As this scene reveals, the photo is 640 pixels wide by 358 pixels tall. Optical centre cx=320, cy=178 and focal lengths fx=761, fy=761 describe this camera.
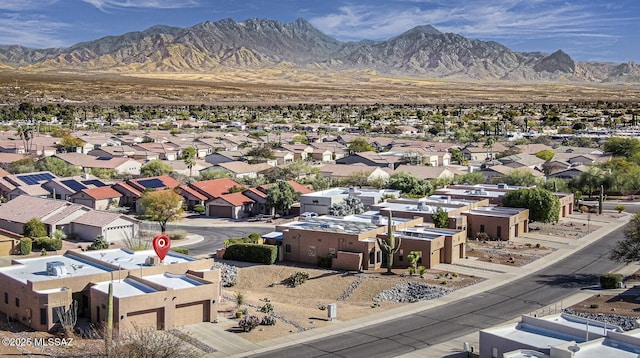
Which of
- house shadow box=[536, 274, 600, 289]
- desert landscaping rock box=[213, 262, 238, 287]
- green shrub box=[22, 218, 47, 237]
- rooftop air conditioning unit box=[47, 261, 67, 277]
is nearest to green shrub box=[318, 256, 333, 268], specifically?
desert landscaping rock box=[213, 262, 238, 287]

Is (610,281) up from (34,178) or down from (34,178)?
down

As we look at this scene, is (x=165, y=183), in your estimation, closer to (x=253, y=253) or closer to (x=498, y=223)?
(x=253, y=253)

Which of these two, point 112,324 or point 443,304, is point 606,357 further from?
point 112,324

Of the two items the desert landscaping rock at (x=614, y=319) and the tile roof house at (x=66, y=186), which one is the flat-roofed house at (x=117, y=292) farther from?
the tile roof house at (x=66, y=186)

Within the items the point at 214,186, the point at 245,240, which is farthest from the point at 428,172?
the point at 245,240

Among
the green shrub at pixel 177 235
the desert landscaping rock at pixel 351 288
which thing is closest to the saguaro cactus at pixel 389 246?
the desert landscaping rock at pixel 351 288

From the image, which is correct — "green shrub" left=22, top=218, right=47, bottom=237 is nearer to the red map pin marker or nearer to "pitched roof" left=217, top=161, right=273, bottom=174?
the red map pin marker
